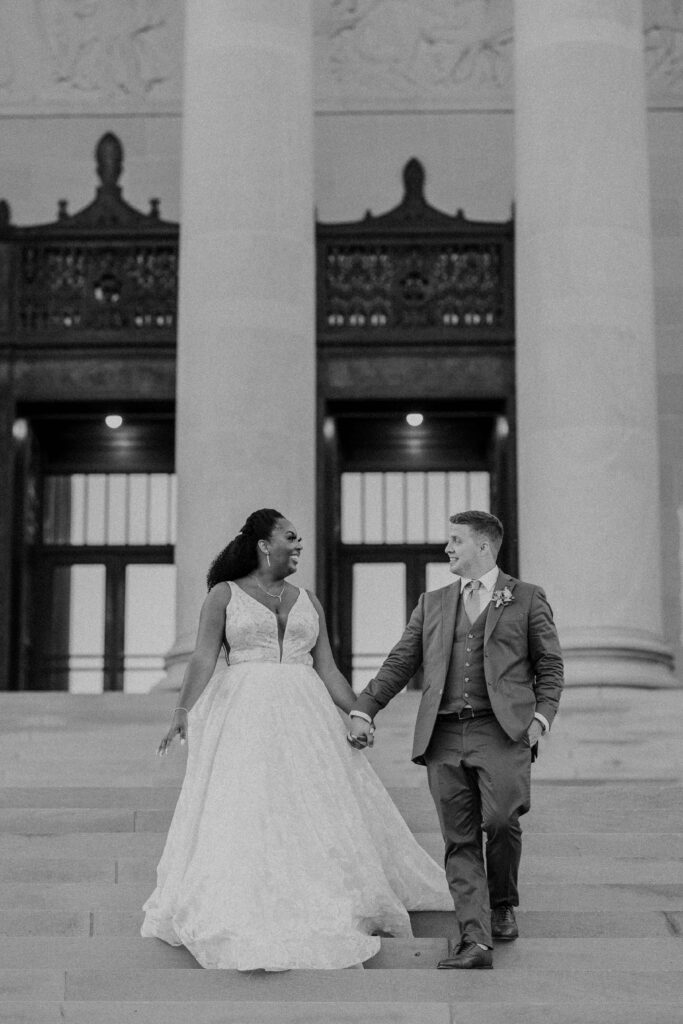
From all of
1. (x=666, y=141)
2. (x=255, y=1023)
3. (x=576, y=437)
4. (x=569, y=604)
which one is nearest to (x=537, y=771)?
(x=569, y=604)

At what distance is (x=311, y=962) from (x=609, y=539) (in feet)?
25.3

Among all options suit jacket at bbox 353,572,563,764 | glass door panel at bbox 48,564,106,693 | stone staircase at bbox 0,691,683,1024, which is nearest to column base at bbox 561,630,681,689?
stone staircase at bbox 0,691,683,1024

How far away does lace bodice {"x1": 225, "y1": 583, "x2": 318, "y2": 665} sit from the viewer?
8.16m

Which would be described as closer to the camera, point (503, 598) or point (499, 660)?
point (499, 660)

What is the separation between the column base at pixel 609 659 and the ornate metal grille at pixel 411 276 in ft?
19.8

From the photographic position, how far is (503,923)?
7535 millimetres

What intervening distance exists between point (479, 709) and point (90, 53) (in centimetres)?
1619

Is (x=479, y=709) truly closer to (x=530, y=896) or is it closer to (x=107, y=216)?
(x=530, y=896)

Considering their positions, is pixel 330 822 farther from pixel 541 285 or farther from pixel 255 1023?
pixel 541 285

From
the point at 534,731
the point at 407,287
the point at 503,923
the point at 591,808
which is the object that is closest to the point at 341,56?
the point at 407,287

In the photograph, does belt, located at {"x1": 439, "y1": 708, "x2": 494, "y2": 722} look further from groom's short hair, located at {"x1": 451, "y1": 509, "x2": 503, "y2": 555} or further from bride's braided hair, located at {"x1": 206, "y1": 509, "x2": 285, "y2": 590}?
bride's braided hair, located at {"x1": 206, "y1": 509, "x2": 285, "y2": 590}

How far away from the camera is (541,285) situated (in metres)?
15.0

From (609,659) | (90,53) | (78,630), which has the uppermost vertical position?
(90,53)

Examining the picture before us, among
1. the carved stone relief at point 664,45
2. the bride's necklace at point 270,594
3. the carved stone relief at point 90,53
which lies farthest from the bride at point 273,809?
the carved stone relief at point 664,45
